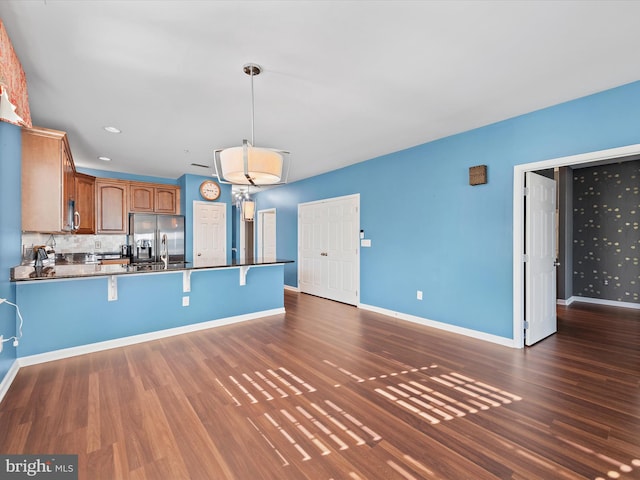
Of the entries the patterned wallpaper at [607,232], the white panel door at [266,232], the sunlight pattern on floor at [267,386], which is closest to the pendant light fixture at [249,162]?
the sunlight pattern on floor at [267,386]

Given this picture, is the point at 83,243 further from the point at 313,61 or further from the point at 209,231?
the point at 313,61

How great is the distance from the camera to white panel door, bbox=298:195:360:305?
5.33 m

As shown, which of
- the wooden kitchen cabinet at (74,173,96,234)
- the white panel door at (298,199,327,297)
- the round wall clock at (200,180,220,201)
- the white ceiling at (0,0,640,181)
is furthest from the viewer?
the round wall clock at (200,180,220,201)

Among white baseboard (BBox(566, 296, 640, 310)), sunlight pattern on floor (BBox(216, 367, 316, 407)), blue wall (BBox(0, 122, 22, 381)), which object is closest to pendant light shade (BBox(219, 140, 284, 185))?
sunlight pattern on floor (BBox(216, 367, 316, 407))

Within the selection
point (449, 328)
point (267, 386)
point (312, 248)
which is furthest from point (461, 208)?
point (312, 248)

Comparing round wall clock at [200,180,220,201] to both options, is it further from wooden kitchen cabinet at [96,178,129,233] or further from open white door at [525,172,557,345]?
open white door at [525,172,557,345]

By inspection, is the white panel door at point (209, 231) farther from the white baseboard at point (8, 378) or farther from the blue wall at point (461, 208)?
the white baseboard at point (8, 378)

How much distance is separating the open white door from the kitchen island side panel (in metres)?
3.42

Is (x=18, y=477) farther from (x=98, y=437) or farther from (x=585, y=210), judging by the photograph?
(x=585, y=210)

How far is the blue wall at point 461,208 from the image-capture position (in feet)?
9.18

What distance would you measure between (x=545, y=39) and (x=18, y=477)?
408cm

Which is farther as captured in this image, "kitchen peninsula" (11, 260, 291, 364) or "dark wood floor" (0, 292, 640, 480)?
"kitchen peninsula" (11, 260, 291, 364)

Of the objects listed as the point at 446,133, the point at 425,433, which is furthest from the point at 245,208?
the point at 425,433

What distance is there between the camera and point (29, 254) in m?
3.87
